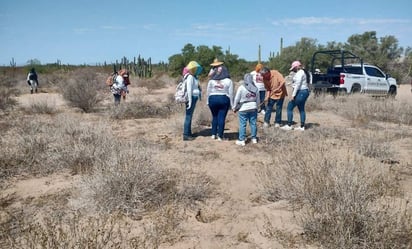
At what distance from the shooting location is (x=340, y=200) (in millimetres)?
3463

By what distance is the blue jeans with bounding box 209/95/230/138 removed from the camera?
7.04 meters

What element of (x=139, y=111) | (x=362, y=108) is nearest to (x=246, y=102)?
(x=139, y=111)

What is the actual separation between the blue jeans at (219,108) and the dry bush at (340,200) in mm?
2506

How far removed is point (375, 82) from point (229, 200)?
1251 cm

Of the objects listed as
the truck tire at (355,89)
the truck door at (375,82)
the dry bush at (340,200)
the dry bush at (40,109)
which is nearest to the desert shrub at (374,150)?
the dry bush at (340,200)

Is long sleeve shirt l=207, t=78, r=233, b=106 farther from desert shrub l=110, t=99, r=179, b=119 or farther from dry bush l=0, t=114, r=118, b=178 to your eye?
desert shrub l=110, t=99, r=179, b=119

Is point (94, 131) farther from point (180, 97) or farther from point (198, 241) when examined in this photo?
point (198, 241)

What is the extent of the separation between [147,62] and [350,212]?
1447 inches

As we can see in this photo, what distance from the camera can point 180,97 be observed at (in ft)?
23.2

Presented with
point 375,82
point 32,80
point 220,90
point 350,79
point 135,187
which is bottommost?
point 135,187

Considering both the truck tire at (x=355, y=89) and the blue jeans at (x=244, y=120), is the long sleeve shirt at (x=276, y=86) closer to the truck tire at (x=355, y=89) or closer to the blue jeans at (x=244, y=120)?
the blue jeans at (x=244, y=120)

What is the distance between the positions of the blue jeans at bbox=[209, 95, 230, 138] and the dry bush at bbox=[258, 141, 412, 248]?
251cm

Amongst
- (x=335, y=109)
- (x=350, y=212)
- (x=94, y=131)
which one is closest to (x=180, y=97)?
(x=94, y=131)

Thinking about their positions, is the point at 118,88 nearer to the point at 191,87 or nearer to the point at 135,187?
the point at 191,87
